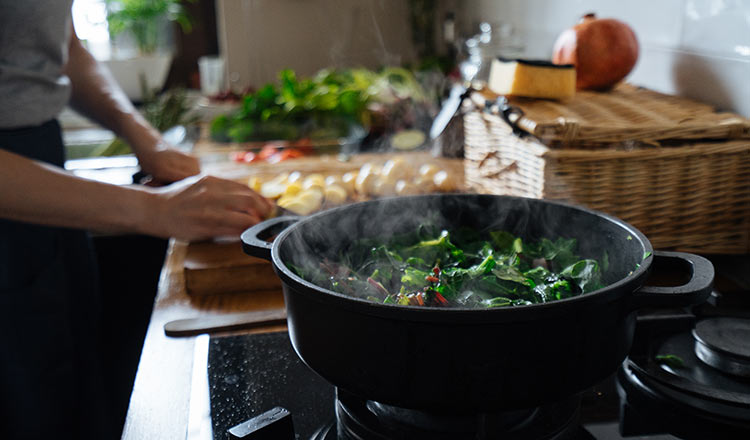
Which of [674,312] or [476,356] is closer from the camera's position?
[476,356]

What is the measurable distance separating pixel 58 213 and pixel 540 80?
819mm

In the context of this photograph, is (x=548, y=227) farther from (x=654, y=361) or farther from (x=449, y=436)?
(x=449, y=436)

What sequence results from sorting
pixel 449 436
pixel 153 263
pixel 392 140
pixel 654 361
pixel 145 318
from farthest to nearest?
1. pixel 392 140
2. pixel 145 318
3. pixel 153 263
4. pixel 654 361
5. pixel 449 436

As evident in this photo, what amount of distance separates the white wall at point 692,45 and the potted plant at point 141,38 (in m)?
2.24

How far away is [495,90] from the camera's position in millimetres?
1153

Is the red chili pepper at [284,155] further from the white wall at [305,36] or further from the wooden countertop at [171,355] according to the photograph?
the white wall at [305,36]

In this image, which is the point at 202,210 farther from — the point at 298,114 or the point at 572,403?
the point at 298,114

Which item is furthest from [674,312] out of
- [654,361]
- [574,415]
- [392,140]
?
[392,140]

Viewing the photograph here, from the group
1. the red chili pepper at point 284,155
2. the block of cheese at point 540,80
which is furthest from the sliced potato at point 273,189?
the block of cheese at point 540,80

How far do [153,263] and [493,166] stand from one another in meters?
1.04

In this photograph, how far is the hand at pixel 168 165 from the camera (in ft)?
4.29

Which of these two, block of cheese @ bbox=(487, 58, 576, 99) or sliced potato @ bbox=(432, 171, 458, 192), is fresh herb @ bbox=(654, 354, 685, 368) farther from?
sliced potato @ bbox=(432, 171, 458, 192)

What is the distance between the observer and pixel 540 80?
3.50 ft

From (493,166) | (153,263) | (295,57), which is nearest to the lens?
(493,166)
